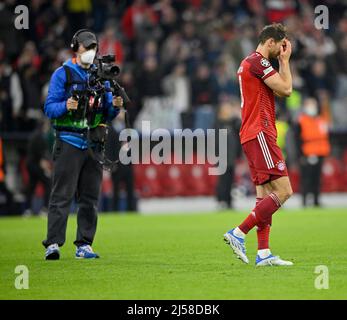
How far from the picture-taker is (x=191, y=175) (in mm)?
27969

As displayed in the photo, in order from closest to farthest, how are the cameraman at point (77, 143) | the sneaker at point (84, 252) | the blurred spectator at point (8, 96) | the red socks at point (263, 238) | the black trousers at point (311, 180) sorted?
the red socks at point (263, 238) < the cameraman at point (77, 143) < the sneaker at point (84, 252) < the blurred spectator at point (8, 96) < the black trousers at point (311, 180)

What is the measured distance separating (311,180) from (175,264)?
1397 cm

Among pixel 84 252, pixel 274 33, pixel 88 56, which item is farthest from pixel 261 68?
pixel 84 252

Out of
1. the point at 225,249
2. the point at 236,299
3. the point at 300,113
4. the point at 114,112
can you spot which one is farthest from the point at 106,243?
the point at 300,113

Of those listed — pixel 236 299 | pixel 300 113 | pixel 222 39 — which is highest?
pixel 222 39

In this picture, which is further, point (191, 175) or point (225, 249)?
point (191, 175)

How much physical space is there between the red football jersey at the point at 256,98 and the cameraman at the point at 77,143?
1.73 metres

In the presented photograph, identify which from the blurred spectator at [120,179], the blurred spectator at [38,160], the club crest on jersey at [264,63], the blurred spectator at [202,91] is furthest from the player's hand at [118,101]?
the blurred spectator at [202,91]

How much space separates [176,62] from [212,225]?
31.0ft

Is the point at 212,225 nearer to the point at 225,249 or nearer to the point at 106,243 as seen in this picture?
the point at 106,243

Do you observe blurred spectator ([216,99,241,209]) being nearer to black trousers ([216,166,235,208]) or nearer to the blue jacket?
black trousers ([216,166,235,208])

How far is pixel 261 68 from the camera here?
40.3 feet

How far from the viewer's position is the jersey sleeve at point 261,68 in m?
12.3

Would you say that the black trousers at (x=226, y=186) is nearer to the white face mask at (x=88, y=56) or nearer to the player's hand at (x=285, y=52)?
the white face mask at (x=88, y=56)
